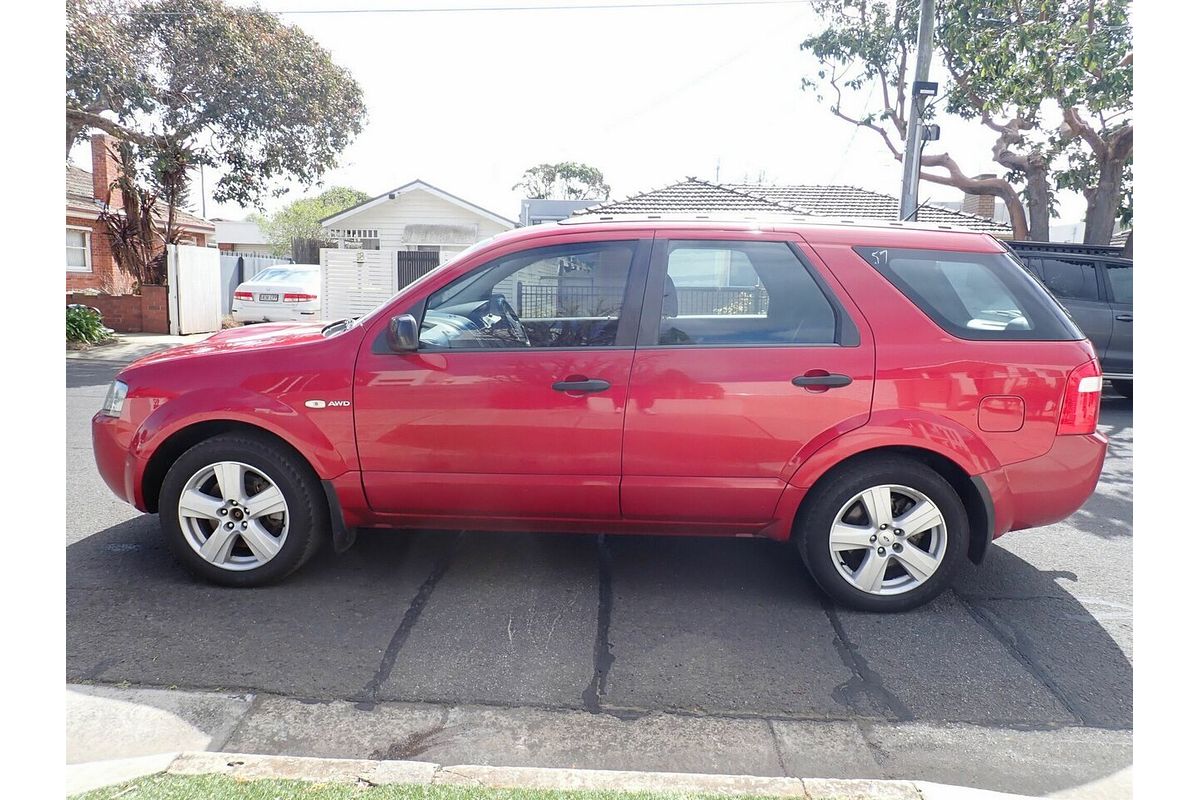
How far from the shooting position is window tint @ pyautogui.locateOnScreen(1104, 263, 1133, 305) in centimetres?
1020

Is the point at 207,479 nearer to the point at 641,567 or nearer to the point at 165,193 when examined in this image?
the point at 641,567

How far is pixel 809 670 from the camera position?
11.6 ft

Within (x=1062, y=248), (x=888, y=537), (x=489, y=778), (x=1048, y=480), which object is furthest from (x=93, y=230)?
(x=1048, y=480)

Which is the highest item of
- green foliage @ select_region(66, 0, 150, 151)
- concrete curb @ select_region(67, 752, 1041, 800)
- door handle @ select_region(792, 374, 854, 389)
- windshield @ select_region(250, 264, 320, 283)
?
green foliage @ select_region(66, 0, 150, 151)

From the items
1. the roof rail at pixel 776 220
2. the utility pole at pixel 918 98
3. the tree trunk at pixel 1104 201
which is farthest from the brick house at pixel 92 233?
the tree trunk at pixel 1104 201

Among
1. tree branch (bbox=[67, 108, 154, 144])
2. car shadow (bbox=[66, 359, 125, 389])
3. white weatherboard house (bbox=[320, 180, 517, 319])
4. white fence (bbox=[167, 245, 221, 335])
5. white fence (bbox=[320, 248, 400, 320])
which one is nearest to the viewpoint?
car shadow (bbox=[66, 359, 125, 389])

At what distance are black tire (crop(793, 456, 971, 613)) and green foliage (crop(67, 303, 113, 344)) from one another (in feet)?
50.6

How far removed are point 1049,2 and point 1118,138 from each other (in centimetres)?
302

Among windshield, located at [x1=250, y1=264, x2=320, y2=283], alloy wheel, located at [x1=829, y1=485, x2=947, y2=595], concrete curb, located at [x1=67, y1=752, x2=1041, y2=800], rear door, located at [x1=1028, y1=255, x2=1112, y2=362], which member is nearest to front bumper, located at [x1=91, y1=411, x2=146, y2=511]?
concrete curb, located at [x1=67, y1=752, x2=1041, y2=800]

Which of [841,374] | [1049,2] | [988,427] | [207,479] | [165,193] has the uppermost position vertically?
[1049,2]

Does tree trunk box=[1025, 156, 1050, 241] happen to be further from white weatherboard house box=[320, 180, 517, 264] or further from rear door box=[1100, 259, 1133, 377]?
white weatherboard house box=[320, 180, 517, 264]

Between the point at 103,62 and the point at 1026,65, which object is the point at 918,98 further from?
the point at 103,62

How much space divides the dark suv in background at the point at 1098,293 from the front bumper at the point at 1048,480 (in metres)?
7.05

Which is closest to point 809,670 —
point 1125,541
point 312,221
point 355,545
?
point 355,545
